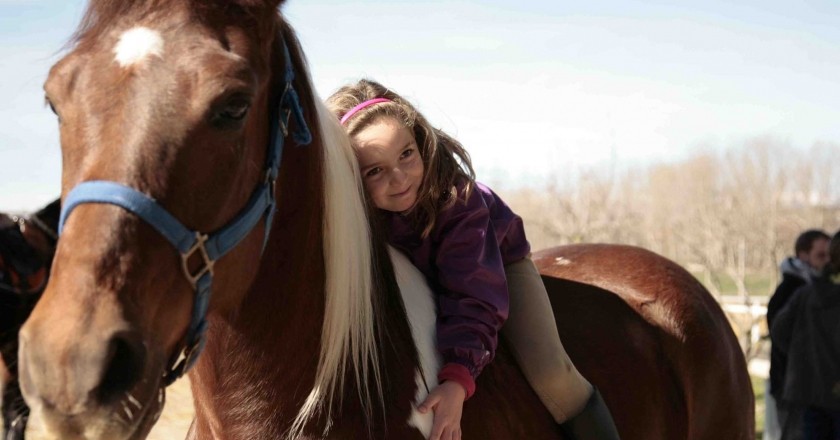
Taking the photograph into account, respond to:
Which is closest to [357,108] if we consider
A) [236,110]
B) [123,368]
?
[236,110]

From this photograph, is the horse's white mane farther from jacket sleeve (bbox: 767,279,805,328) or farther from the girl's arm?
jacket sleeve (bbox: 767,279,805,328)

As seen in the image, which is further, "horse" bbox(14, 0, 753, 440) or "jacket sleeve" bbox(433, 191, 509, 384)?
"jacket sleeve" bbox(433, 191, 509, 384)

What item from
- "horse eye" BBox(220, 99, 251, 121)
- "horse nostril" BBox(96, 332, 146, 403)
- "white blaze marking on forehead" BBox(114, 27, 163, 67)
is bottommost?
"horse nostril" BBox(96, 332, 146, 403)

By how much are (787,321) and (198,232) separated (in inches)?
234

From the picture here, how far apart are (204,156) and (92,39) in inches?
16.1

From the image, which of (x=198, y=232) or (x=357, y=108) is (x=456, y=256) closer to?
(x=357, y=108)

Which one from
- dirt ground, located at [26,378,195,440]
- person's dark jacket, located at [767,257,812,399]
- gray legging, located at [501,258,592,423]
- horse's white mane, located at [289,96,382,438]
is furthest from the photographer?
dirt ground, located at [26,378,195,440]

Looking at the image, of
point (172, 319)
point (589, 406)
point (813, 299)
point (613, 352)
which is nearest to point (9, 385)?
point (172, 319)

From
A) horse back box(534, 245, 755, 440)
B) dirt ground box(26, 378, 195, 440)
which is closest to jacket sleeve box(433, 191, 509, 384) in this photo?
horse back box(534, 245, 755, 440)

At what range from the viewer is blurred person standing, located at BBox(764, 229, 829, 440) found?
20.1ft

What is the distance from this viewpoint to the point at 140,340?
1.51 metres

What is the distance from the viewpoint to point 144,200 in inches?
61.4

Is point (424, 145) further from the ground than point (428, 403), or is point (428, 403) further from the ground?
point (424, 145)

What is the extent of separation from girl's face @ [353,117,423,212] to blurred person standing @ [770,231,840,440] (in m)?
4.64
